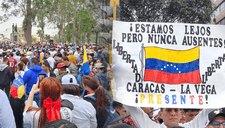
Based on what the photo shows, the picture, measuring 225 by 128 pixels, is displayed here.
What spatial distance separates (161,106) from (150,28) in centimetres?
106

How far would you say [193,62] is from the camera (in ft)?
11.5

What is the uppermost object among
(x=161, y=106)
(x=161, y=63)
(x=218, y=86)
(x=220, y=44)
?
(x=220, y=44)

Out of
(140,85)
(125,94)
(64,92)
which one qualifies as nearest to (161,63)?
(140,85)

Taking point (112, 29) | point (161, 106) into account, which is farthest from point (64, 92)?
point (161, 106)

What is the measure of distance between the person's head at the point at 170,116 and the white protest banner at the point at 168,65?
10 centimetres

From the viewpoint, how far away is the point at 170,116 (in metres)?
3.46

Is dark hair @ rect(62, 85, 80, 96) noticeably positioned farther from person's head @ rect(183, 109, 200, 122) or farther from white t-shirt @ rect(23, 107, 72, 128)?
person's head @ rect(183, 109, 200, 122)


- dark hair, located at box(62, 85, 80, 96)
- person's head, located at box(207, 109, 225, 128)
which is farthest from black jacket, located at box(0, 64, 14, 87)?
person's head, located at box(207, 109, 225, 128)

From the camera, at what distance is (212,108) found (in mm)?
3510

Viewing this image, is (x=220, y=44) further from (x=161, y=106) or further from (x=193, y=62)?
(x=161, y=106)

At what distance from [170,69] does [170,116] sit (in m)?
0.62

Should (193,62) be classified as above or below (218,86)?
above

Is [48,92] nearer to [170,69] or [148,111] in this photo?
[148,111]

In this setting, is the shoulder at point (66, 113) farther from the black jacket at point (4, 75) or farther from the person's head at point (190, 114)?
the black jacket at point (4, 75)
